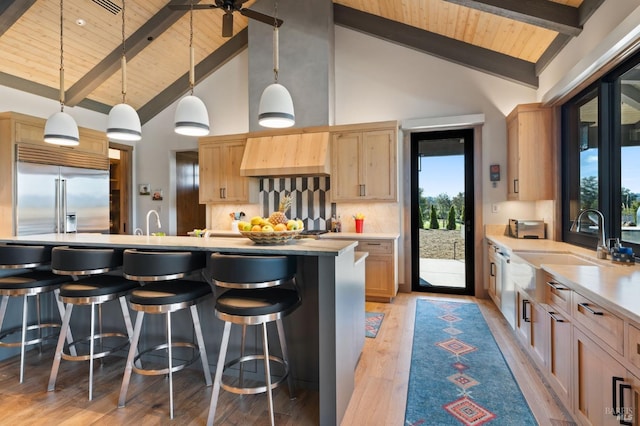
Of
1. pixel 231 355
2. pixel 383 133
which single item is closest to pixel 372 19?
pixel 383 133

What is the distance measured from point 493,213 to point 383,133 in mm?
1856

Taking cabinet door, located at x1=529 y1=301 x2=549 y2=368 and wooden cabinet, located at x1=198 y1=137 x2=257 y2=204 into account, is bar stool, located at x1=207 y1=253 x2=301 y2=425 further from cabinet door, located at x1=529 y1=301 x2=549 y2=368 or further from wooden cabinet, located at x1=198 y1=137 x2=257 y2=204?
wooden cabinet, located at x1=198 y1=137 x2=257 y2=204

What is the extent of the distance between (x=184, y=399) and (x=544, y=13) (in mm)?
4346

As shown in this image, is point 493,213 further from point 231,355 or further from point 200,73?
point 200,73

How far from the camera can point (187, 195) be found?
6.77 metres

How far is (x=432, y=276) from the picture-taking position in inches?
200

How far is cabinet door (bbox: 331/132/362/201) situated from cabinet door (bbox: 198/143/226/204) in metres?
1.85

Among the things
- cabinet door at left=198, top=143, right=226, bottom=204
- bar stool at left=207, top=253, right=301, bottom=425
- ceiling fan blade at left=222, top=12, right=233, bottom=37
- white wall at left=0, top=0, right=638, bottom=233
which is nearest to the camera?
bar stool at left=207, top=253, right=301, bottom=425

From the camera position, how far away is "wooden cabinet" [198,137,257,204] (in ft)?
17.6

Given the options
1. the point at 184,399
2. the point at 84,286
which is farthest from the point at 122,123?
the point at 184,399

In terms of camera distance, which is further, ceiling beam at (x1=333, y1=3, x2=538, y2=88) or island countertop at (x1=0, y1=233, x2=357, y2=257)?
ceiling beam at (x1=333, y1=3, x2=538, y2=88)

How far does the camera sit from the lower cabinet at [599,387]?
1375mm

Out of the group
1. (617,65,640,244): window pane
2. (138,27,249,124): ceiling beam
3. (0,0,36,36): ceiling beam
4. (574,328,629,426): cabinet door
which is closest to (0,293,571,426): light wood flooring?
(574,328,629,426): cabinet door

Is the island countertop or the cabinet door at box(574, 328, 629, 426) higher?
the island countertop
